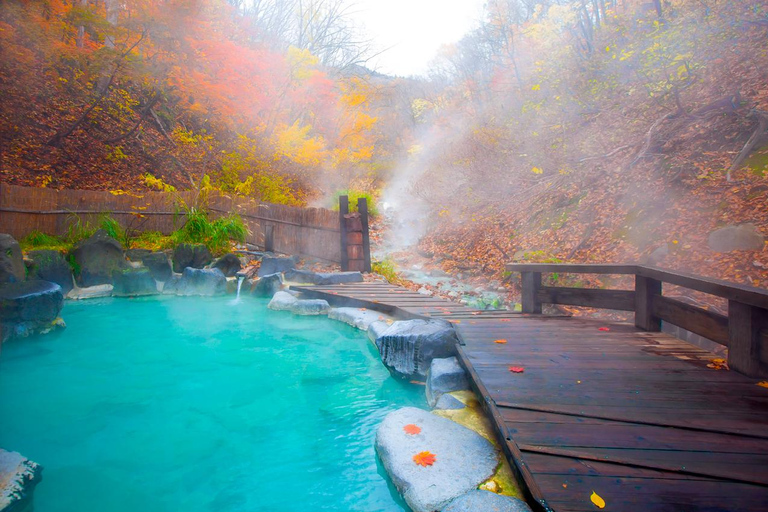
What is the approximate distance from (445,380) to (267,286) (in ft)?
16.4

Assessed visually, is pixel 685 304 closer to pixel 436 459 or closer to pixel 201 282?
pixel 436 459

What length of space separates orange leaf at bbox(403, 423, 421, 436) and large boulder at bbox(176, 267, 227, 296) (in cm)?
607

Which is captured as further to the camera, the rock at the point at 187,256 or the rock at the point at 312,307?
the rock at the point at 187,256

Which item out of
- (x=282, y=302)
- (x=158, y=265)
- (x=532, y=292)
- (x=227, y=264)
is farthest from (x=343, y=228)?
(x=532, y=292)

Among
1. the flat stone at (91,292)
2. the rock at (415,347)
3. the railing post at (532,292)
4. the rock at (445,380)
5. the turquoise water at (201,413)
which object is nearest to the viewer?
the turquoise water at (201,413)

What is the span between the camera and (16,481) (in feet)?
7.90

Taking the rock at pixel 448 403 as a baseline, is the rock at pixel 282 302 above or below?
above

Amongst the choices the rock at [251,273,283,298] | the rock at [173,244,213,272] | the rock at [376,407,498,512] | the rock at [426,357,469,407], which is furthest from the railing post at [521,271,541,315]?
the rock at [173,244,213,272]

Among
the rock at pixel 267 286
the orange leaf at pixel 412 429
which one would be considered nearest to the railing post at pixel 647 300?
the orange leaf at pixel 412 429

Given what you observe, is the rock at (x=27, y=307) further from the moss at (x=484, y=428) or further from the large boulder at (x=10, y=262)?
the moss at (x=484, y=428)

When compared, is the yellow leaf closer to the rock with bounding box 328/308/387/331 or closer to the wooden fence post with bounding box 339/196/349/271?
the rock with bounding box 328/308/387/331

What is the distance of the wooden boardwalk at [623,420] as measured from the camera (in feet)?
5.14

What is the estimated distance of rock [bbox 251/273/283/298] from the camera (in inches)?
297

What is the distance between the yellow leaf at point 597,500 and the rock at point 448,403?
1433 mm
